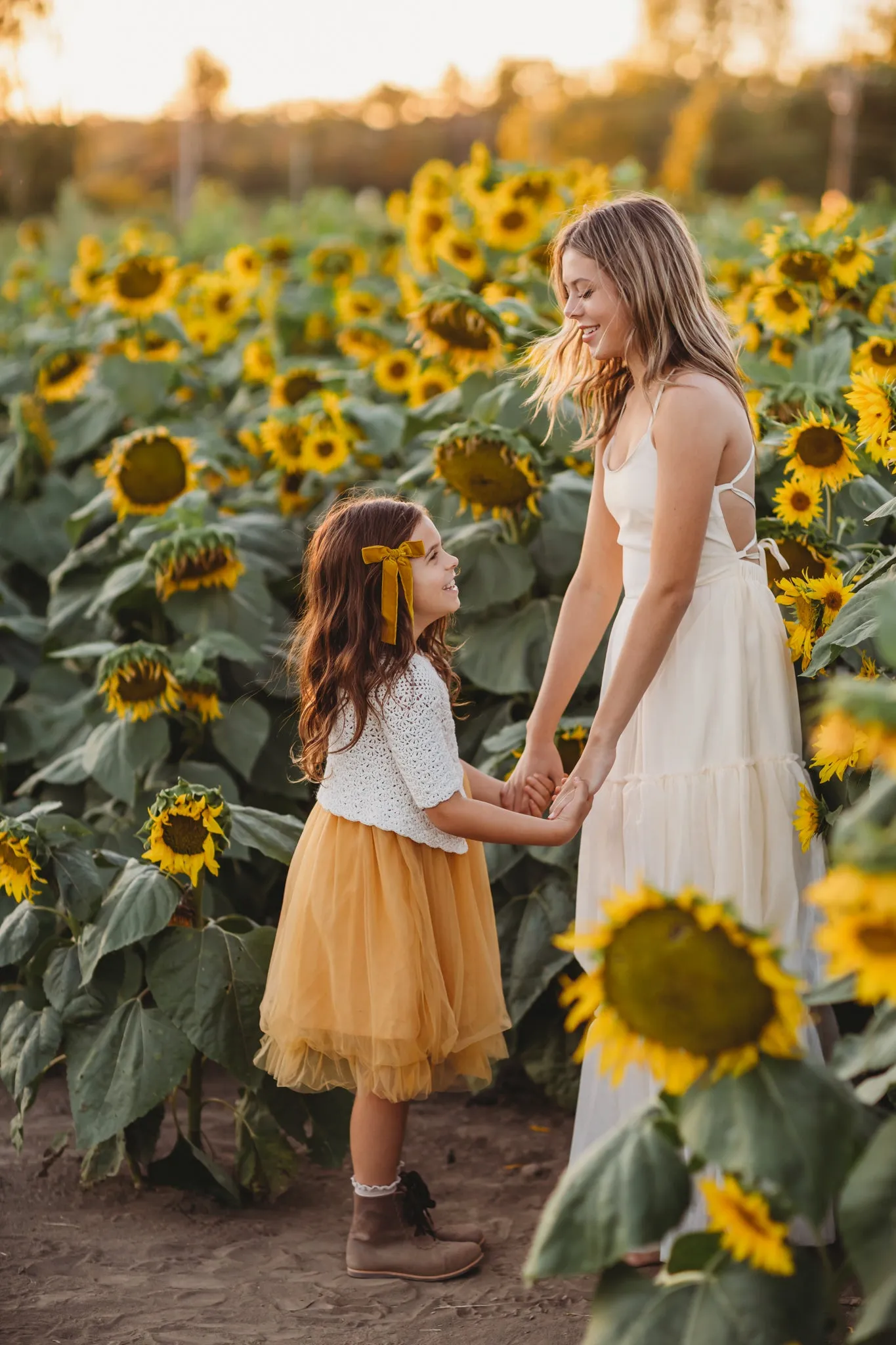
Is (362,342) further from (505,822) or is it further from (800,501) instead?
(505,822)

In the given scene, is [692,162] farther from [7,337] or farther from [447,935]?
[447,935]

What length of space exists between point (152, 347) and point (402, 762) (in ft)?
8.26

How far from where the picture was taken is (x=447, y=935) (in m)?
2.30

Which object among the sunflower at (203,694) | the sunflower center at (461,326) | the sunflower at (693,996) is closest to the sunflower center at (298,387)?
the sunflower center at (461,326)

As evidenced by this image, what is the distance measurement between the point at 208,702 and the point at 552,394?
99 centimetres

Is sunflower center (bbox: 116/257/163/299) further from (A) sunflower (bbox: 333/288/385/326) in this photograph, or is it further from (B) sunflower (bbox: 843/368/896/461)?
(B) sunflower (bbox: 843/368/896/461)

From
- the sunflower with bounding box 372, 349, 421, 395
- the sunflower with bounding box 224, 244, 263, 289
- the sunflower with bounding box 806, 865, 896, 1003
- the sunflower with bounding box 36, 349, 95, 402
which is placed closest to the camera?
the sunflower with bounding box 806, 865, 896, 1003

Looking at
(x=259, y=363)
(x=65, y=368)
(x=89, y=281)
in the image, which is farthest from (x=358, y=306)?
(x=65, y=368)

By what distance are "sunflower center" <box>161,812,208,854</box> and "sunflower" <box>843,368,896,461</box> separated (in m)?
1.23

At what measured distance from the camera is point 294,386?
4113 millimetres

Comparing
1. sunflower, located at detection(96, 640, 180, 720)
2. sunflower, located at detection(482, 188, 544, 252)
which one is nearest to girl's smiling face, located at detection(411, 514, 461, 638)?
sunflower, located at detection(96, 640, 180, 720)

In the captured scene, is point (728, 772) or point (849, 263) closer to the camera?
point (728, 772)

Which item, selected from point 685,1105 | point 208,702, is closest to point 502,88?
point 208,702

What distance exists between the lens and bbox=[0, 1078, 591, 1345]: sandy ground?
213 cm
